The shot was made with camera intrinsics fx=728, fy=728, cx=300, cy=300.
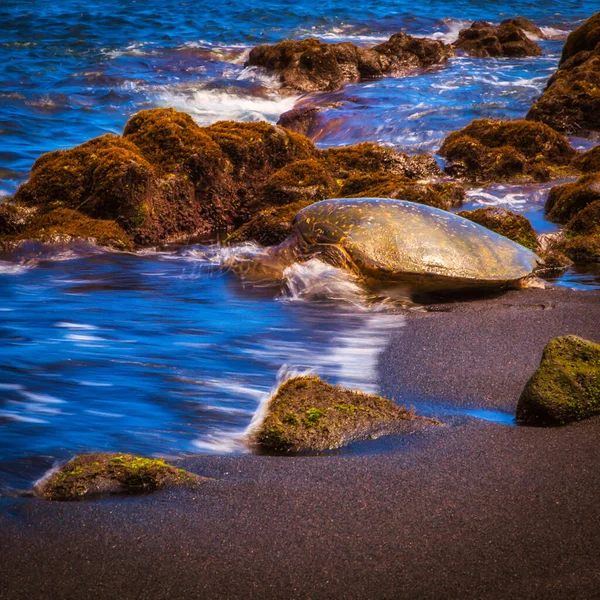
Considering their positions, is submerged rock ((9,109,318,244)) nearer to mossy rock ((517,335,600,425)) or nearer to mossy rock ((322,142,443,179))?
mossy rock ((322,142,443,179))

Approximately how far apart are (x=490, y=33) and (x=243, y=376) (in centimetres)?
1960

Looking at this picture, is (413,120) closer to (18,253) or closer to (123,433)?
(18,253)

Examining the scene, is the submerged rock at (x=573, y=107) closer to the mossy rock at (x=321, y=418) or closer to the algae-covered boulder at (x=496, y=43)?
the mossy rock at (x=321, y=418)

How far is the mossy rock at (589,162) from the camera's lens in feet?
29.0

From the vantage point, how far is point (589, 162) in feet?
29.5

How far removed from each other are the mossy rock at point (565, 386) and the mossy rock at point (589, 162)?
19.9ft

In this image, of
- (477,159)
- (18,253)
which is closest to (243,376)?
(18,253)

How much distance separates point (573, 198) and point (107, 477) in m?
5.95

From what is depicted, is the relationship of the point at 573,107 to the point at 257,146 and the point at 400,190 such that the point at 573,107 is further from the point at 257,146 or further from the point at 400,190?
the point at 257,146

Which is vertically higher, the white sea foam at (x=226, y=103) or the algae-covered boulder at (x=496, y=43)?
the algae-covered boulder at (x=496, y=43)

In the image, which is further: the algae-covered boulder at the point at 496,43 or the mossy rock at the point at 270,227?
the algae-covered boulder at the point at 496,43

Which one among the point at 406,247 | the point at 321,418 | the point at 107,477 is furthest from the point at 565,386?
the point at 406,247

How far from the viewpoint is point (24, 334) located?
471cm

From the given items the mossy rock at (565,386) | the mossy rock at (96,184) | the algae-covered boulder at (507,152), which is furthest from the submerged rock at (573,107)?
the mossy rock at (565,386)
